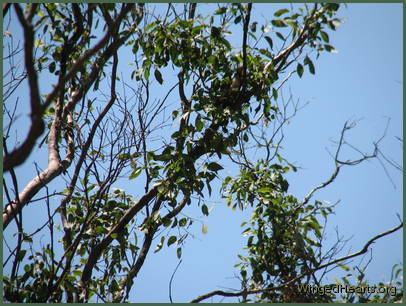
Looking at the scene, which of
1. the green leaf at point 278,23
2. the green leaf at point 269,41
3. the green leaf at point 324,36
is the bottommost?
the green leaf at point 324,36

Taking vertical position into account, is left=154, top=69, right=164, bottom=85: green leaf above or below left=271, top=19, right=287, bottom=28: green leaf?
below

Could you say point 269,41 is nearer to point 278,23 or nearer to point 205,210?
point 278,23

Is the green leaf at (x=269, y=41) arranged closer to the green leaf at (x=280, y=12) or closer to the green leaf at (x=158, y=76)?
the green leaf at (x=280, y=12)

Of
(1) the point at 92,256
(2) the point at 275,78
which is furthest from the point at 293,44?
(1) the point at 92,256

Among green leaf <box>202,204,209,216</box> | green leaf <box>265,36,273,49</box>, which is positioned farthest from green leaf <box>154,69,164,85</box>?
green leaf <box>202,204,209,216</box>

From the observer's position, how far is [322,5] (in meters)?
2.85

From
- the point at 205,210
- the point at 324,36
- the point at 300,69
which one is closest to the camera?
the point at 324,36

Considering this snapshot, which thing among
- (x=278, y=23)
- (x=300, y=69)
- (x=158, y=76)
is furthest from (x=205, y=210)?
(x=278, y=23)

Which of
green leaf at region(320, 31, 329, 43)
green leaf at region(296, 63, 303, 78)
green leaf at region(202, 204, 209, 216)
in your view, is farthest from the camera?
green leaf at region(202, 204, 209, 216)

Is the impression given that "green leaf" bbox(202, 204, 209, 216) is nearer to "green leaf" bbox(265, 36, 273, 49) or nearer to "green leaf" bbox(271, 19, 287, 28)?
"green leaf" bbox(265, 36, 273, 49)

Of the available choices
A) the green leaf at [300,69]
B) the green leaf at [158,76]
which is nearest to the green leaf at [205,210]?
the green leaf at [158,76]

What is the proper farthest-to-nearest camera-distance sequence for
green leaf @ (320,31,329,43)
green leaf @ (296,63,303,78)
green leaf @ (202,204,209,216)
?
green leaf @ (202,204,209,216) → green leaf @ (296,63,303,78) → green leaf @ (320,31,329,43)

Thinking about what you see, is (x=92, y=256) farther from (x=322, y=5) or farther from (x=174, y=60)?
(x=322, y=5)

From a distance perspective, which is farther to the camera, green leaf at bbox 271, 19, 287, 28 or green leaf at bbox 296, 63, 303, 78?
green leaf at bbox 296, 63, 303, 78
